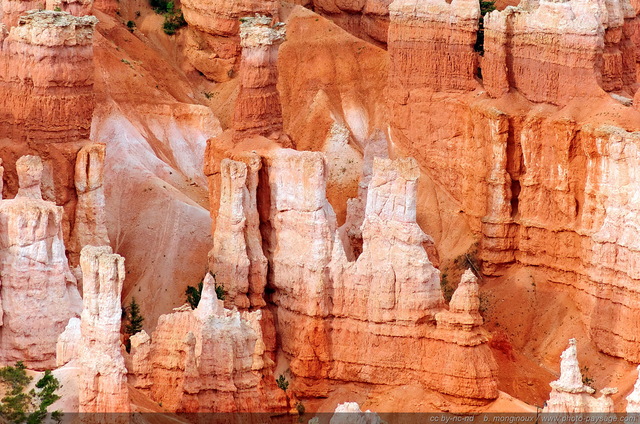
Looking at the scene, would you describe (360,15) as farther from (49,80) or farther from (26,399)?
(26,399)

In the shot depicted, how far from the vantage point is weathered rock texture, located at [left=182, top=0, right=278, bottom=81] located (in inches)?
4279

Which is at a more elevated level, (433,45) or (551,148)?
(433,45)

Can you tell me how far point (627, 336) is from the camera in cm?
8925

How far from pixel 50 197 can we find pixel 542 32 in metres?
17.0

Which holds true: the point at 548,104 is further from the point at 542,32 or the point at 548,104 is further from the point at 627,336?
the point at 627,336

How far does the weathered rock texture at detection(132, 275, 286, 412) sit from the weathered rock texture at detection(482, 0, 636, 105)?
17006 millimetres

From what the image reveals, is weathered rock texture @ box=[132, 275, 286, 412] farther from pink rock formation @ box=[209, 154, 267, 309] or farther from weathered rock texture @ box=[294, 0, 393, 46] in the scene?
weathered rock texture @ box=[294, 0, 393, 46]

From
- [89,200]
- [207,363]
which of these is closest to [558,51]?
[89,200]

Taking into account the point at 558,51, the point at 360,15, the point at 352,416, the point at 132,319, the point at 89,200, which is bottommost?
the point at 352,416

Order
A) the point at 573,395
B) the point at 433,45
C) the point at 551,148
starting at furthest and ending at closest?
the point at 433,45 < the point at 551,148 < the point at 573,395

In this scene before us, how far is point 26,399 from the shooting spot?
7356 centimetres

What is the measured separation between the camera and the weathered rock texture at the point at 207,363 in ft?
260

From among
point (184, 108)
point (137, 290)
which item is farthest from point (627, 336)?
point (184, 108)

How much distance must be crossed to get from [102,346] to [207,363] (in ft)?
20.7
